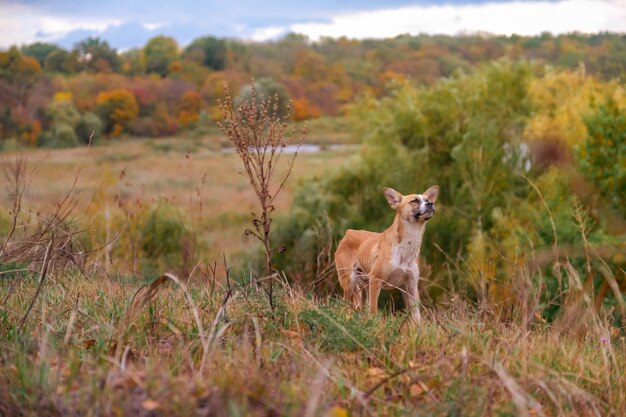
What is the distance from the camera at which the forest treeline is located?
177 ft

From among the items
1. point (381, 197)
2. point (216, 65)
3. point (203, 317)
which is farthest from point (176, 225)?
point (216, 65)

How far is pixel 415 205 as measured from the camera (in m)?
8.25

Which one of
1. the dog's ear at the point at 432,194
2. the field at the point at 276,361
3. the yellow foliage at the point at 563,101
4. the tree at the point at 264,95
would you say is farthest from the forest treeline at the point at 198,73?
the field at the point at 276,361

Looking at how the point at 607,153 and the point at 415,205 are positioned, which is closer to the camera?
the point at 415,205

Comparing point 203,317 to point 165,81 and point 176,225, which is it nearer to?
point 176,225

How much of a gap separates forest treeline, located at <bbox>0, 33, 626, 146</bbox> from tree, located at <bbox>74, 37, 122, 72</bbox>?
15 centimetres

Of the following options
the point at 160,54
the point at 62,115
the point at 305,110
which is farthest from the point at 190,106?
the point at 160,54

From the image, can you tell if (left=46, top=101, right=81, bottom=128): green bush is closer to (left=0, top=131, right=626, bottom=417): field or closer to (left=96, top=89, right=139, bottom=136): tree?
(left=96, top=89, right=139, bottom=136): tree

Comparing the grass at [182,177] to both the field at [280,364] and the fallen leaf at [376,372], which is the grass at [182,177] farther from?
the fallen leaf at [376,372]

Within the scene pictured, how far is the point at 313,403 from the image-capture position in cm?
313

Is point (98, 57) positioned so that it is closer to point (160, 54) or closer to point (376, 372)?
point (160, 54)

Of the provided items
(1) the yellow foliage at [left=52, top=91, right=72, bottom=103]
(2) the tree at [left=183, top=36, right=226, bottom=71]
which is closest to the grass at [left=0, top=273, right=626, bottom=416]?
(1) the yellow foliage at [left=52, top=91, right=72, bottom=103]

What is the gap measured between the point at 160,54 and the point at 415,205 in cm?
8739

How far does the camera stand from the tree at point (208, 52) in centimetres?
9056
